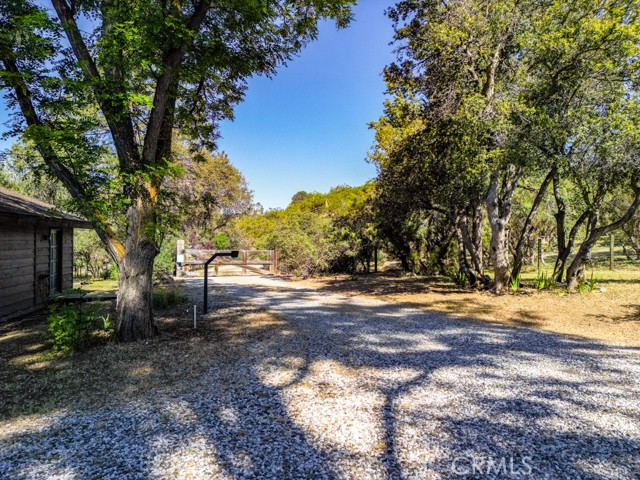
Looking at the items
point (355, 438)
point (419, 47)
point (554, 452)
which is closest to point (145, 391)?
point (355, 438)

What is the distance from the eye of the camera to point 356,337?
575 centimetres

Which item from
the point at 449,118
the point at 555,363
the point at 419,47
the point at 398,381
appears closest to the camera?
the point at 398,381

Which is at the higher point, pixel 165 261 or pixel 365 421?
pixel 165 261

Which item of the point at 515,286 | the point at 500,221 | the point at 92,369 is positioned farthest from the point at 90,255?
the point at 515,286

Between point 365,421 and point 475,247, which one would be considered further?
point 475,247

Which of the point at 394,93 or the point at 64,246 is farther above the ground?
the point at 394,93

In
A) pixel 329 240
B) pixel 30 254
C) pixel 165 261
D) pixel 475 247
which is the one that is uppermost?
pixel 329 240

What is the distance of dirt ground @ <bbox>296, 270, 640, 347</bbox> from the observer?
653 centimetres

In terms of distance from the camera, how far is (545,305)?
819cm

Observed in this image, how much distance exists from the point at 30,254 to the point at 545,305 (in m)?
11.9

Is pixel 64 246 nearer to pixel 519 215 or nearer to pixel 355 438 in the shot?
pixel 355 438

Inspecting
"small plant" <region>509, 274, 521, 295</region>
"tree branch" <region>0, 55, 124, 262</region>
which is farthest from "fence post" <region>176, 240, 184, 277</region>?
"small plant" <region>509, 274, 521, 295</region>

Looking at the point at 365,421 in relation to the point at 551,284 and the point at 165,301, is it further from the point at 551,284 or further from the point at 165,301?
the point at 551,284

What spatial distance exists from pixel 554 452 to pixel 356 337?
3.36 meters
